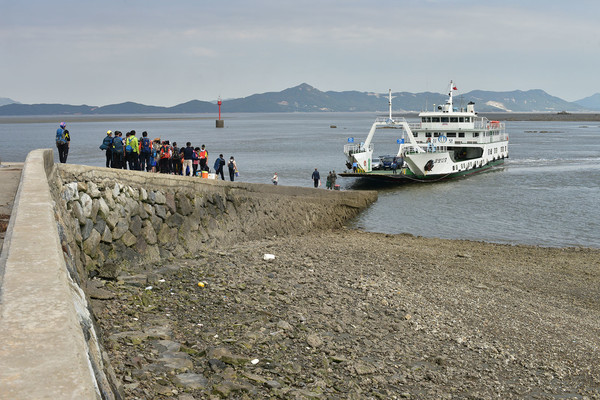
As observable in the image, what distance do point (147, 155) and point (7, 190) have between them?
9421mm

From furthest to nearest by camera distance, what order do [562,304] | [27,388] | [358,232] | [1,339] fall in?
[358,232]
[562,304]
[1,339]
[27,388]

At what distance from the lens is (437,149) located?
48719 mm

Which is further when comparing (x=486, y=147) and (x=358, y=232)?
(x=486, y=147)

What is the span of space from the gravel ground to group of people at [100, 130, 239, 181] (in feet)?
17.7

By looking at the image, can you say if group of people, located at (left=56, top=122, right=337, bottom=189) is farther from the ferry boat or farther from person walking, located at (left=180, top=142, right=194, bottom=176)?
the ferry boat

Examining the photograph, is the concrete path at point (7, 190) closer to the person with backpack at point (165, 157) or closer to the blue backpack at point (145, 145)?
the blue backpack at point (145, 145)

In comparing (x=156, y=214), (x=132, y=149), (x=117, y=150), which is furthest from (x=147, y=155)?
(x=156, y=214)

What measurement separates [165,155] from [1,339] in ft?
60.0

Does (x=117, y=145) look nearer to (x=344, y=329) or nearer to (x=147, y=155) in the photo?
(x=147, y=155)

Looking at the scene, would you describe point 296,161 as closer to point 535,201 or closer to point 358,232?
point 535,201

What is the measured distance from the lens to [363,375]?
29.8ft

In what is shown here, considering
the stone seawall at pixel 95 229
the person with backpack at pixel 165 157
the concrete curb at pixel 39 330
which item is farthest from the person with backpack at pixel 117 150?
the concrete curb at pixel 39 330

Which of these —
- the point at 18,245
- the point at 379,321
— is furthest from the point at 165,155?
the point at 18,245

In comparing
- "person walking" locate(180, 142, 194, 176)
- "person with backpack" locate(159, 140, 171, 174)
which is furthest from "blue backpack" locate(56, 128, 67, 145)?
"person walking" locate(180, 142, 194, 176)
